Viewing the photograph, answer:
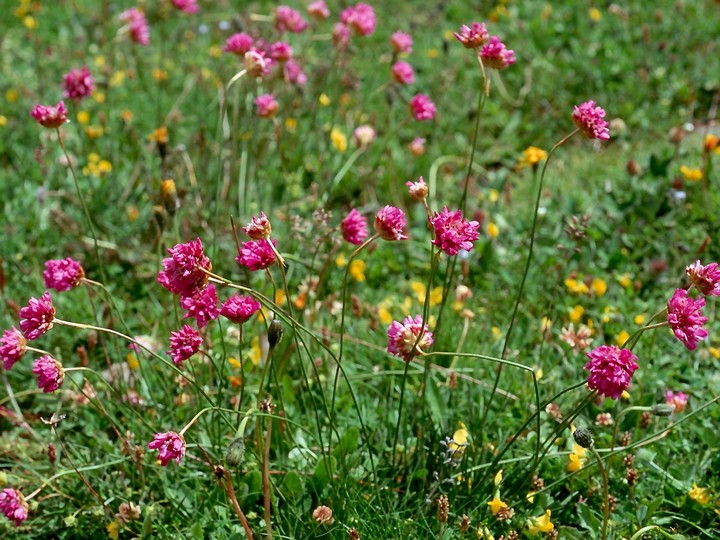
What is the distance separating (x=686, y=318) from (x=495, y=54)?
724 millimetres

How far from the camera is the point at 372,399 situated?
2436 mm

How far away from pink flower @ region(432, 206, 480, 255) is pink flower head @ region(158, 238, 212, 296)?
0.44 m

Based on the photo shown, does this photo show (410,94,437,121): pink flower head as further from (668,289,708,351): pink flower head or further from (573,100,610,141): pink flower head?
(668,289,708,351): pink flower head

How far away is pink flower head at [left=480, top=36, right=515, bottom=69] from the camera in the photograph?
1879 millimetres

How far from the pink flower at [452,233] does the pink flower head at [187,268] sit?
0.44m

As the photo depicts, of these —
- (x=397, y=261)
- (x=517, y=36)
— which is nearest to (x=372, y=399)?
(x=397, y=261)

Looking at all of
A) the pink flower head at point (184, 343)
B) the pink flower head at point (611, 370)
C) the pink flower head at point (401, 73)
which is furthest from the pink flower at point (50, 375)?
the pink flower head at point (401, 73)

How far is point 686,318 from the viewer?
1.58m

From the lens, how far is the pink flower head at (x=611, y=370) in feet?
5.13

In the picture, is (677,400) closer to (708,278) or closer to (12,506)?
(708,278)

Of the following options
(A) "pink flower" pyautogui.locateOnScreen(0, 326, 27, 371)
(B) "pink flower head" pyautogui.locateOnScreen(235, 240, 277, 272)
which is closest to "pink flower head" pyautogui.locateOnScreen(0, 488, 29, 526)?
(A) "pink flower" pyautogui.locateOnScreen(0, 326, 27, 371)

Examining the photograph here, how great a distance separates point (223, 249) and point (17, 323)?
77cm

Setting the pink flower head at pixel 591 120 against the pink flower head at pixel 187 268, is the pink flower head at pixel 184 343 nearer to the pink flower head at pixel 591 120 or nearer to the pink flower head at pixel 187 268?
the pink flower head at pixel 187 268

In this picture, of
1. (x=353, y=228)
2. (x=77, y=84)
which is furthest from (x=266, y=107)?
(x=353, y=228)
